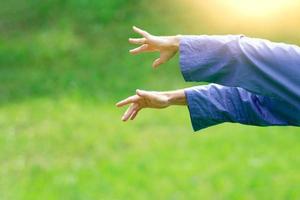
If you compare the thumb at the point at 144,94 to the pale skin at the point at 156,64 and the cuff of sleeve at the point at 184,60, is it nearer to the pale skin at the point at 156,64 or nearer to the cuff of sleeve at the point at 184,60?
the pale skin at the point at 156,64

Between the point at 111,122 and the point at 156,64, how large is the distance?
11.4 feet

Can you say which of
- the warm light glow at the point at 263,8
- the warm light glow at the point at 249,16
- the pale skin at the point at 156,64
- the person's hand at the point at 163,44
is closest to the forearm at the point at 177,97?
the pale skin at the point at 156,64

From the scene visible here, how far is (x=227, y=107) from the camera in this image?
6.93 ft

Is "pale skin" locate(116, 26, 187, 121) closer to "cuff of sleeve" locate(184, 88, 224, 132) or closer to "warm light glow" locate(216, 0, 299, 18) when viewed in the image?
"cuff of sleeve" locate(184, 88, 224, 132)

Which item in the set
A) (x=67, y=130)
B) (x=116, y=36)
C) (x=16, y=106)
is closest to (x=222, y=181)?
(x=67, y=130)

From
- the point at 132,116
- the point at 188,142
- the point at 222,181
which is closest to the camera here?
the point at 132,116

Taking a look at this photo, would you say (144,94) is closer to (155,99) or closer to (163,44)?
(155,99)

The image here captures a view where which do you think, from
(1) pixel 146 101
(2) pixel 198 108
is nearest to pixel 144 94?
(1) pixel 146 101

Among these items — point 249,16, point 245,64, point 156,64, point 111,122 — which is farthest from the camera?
point 249,16

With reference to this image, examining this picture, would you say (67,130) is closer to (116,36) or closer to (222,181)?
(222,181)

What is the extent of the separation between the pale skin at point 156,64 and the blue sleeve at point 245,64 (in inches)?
2.2

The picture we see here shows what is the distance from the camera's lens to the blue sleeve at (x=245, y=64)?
6.27 feet

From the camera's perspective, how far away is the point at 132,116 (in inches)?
84.8

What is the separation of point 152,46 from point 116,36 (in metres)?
5.15
